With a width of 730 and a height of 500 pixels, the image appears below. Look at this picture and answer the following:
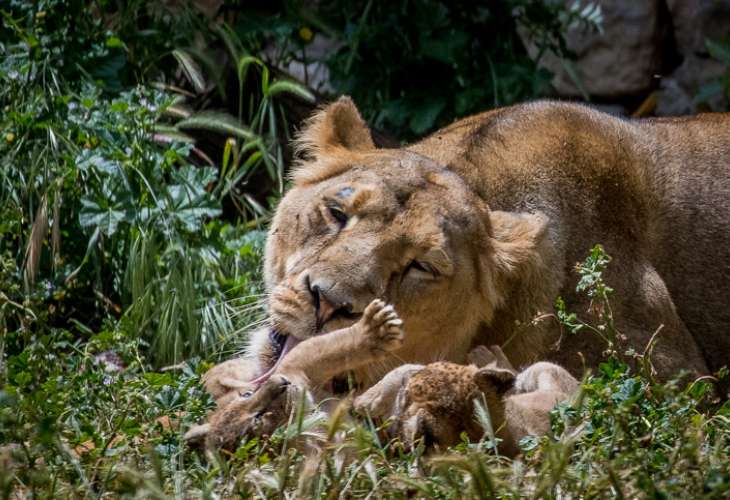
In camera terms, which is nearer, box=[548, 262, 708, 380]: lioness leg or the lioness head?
the lioness head

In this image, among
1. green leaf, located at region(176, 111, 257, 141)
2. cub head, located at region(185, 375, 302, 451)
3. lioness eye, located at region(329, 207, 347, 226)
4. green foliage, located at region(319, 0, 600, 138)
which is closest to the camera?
cub head, located at region(185, 375, 302, 451)

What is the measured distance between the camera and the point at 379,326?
4.11 metres

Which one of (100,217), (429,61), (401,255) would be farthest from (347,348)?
(429,61)

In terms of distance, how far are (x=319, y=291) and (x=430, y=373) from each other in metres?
0.53

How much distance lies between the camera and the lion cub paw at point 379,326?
4.11 m

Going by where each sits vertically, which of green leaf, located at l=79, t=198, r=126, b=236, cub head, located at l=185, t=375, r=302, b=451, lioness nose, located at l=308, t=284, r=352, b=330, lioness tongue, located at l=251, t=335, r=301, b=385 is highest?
lioness nose, located at l=308, t=284, r=352, b=330

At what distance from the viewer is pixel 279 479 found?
10.9 feet

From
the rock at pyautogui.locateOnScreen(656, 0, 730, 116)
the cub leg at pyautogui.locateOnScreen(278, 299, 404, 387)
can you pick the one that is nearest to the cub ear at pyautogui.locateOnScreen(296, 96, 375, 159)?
the cub leg at pyautogui.locateOnScreen(278, 299, 404, 387)

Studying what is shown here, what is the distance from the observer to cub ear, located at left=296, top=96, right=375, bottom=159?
5453 mm

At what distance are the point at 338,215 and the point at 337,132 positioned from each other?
84cm

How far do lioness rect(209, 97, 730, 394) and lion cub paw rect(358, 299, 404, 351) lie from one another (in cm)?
27

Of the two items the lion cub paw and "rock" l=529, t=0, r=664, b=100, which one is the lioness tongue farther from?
"rock" l=529, t=0, r=664, b=100

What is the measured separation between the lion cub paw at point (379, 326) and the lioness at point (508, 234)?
0.27 meters

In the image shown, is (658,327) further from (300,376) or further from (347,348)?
(300,376)
